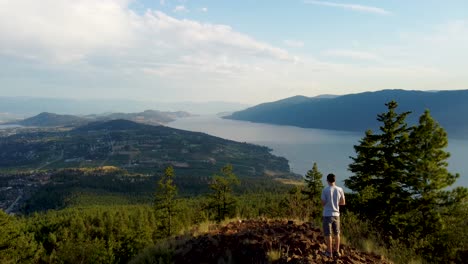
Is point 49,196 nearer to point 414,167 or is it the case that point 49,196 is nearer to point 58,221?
point 58,221

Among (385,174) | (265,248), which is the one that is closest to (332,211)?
(265,248)

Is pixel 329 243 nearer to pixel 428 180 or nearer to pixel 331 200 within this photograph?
pixel 331 200

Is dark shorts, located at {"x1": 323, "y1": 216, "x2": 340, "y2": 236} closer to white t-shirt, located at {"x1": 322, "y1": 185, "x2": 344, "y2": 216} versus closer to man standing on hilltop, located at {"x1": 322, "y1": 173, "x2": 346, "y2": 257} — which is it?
man standing on hilltop, located at {"x1": 322, "y1": 173, "x2": 346, "y2": 257}

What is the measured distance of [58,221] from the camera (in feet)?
298

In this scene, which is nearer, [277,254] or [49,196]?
[277,254]

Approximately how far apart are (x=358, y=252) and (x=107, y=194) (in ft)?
569

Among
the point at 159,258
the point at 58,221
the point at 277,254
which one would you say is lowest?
the point at 58,221

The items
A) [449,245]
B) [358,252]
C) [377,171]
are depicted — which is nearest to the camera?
[358,252]

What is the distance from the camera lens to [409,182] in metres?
23.5

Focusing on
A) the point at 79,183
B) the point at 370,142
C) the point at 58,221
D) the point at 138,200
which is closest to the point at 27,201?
the point at 79,183

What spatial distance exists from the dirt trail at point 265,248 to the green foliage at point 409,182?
11296mm

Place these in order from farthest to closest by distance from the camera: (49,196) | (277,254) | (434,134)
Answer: (49,196) → (434,134) → (277,254)

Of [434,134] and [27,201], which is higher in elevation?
[434,134]

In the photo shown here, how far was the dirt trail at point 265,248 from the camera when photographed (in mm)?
9953
